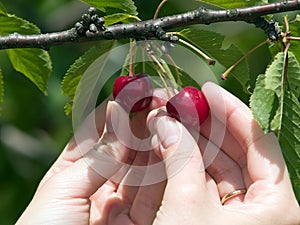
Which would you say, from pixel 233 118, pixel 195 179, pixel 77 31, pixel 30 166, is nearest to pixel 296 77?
pixel 233 118

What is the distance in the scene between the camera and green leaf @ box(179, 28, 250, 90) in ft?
6.56

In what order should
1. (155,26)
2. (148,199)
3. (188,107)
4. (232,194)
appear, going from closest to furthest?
(155,26)
(188,107)
(232,194)
(148,199)

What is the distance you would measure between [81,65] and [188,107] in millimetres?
362

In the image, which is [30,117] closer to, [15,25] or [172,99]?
[15,25]

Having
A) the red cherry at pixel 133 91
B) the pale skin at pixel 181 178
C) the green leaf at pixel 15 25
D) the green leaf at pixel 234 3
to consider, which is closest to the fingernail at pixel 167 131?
the pale skin at pixel 181 178

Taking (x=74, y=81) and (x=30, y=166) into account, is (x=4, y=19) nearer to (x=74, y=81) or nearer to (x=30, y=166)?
(x=74, y=81)

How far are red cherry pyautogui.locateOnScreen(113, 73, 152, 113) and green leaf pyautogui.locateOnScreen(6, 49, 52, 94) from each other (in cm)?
35

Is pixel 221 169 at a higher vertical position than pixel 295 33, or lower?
lower

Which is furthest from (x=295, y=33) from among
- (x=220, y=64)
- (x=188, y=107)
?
(x=188, y=107)

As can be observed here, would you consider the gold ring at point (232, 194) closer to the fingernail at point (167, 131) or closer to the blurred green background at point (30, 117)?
the fingernail at point (167, 131)

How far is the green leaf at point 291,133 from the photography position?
1873 mm

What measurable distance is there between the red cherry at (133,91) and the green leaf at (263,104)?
338 millimetres

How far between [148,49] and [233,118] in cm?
32

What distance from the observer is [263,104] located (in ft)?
6.04
